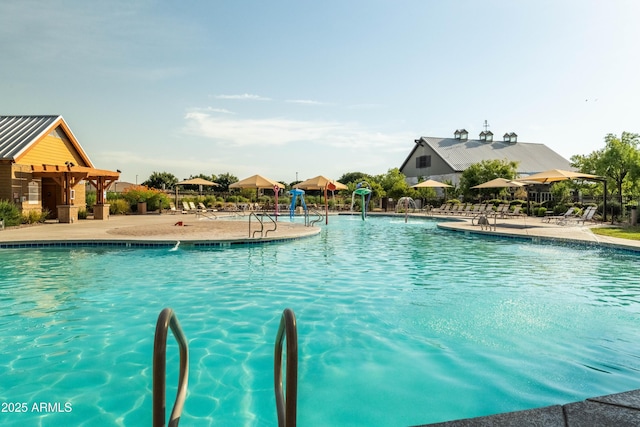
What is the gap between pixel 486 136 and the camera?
47.0 metres

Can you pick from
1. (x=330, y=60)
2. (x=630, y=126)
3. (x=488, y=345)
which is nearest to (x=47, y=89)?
(x=330, y=60)

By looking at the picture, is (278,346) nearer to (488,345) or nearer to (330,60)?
(488,345)

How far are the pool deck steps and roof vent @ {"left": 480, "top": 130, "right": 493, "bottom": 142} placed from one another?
4873 centimetres

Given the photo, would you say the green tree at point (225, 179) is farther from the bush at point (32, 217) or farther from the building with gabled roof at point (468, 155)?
the bush at point (32, 217)

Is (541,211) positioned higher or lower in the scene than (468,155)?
lower

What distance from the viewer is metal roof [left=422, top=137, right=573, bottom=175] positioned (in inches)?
1711

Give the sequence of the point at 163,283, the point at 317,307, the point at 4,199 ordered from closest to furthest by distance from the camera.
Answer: the point at 317,307 → the point at 163,283 → the point at 4,199

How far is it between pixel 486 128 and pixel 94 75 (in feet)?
134

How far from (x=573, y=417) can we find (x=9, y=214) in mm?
20300

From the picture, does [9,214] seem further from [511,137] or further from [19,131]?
[511,137]

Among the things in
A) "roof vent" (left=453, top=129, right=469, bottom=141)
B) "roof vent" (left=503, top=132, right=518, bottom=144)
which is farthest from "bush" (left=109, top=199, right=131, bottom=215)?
"roof vent" (left=503, top=132, right=518, bottom=144)

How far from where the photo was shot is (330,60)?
18.5 m

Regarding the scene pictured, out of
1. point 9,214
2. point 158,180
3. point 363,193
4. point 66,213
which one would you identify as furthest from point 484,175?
point 158,180

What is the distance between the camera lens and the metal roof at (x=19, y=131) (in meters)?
19.3
